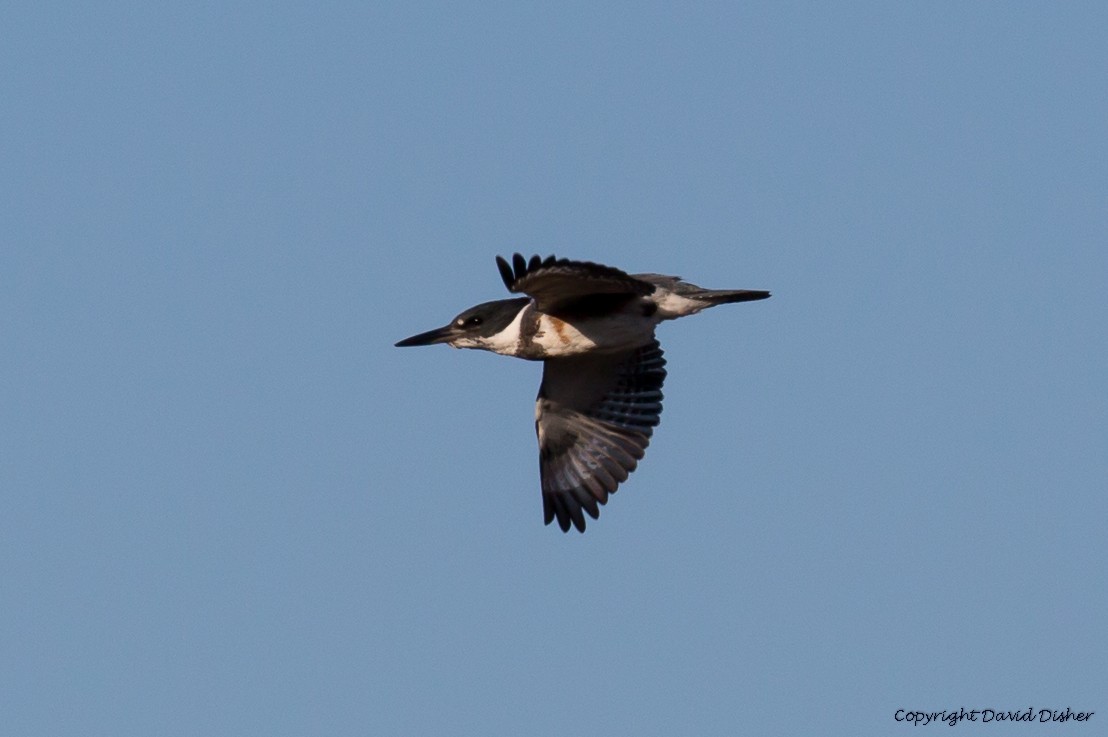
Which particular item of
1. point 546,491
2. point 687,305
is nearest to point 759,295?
point 687,305

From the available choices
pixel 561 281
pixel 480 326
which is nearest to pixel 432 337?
pixel 480 326

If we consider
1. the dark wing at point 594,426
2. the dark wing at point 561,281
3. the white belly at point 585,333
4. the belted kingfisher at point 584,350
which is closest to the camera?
the dark wing at point 561,281

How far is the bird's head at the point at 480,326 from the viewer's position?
13.6 metres

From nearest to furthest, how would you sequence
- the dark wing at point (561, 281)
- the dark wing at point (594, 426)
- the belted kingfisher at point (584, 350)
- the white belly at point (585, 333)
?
the dark wing at point (561, 281) < the belted kingfisher at point (584, 350) < the white belly at point (585, 333) < the dark wing at point (594, 426)

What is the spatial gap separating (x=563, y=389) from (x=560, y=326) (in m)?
1.50

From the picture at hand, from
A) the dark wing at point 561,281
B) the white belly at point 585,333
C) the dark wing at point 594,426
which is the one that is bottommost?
the dark wing at point 594,426

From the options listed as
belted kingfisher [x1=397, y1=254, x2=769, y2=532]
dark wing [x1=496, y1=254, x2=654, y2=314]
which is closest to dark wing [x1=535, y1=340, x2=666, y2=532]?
belted kingfisher [x1=397, y1=254, x2=769, y2=532]

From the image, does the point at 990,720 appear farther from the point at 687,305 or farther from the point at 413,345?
the point at 413,345

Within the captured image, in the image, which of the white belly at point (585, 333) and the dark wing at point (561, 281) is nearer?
the dark wing at point (561, 281)

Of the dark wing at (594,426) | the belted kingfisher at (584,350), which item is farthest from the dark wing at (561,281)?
the dark wing at (594,426)

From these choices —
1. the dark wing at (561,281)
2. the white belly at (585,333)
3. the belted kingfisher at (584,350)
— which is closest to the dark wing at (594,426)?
the belted kingfisher at (584,350)

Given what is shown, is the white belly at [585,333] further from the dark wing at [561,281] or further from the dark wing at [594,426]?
the dark wing at [594,426]

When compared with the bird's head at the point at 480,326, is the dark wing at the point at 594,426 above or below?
below

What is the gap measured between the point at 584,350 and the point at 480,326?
0.92m
